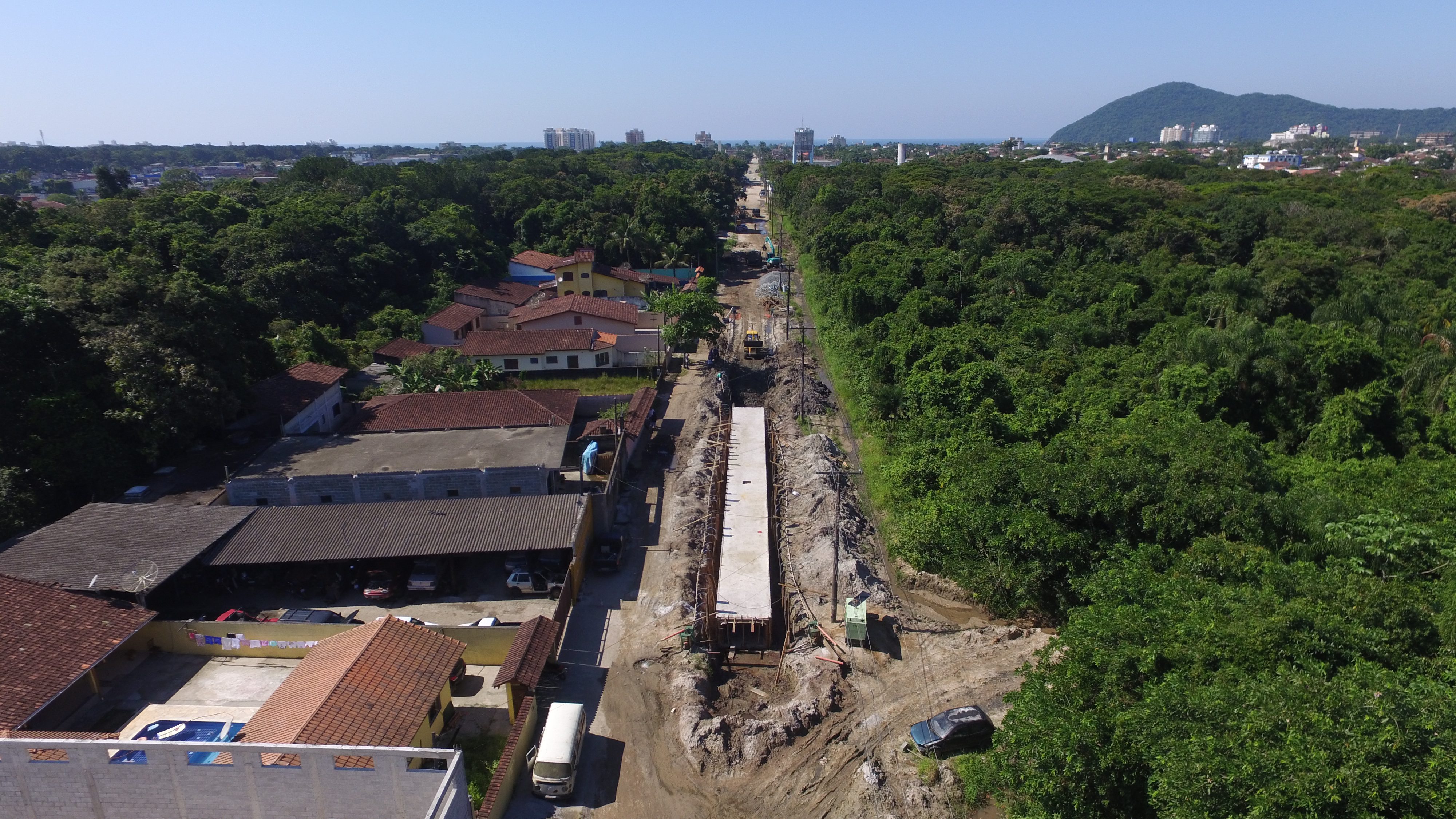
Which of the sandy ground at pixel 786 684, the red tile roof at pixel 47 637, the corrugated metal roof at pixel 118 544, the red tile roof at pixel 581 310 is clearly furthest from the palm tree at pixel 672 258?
the red tile roof at pixel 47 637

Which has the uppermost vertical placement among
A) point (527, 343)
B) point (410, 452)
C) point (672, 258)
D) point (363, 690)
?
point (672, 258)

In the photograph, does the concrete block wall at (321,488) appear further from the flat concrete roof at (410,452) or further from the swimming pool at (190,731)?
the swimming pool at (190,731)

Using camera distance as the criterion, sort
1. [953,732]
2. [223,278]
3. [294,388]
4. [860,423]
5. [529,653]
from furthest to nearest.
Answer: [223,278] < [860,423] < [294,388] < [529,653] < [953,732]

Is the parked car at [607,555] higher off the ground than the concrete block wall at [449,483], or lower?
lower

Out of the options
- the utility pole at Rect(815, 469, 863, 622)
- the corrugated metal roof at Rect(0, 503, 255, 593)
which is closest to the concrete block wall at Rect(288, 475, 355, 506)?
the corrugated metal roof at Rect(0, 503, 255, 593)

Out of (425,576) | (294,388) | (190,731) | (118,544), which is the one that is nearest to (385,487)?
(425,576)

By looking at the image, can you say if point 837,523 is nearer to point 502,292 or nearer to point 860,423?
point 860,423
